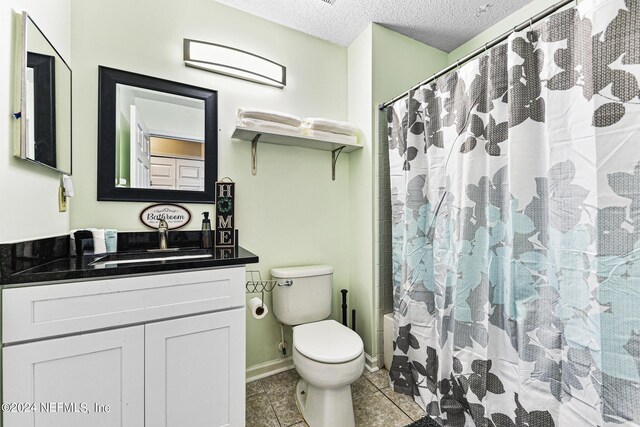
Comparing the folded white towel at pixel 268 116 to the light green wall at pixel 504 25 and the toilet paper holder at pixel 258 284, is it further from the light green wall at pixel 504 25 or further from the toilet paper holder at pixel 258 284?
the light green wall at pixel 504 25

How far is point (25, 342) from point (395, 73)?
8.04ft

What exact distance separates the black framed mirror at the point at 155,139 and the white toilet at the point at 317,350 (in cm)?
81

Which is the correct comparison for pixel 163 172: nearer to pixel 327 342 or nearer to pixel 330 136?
pixel 330 136

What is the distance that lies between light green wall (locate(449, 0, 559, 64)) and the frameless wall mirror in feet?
8.70

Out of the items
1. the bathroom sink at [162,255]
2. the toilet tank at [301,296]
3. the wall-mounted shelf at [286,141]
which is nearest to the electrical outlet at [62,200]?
the bathroom sink at [162,255]

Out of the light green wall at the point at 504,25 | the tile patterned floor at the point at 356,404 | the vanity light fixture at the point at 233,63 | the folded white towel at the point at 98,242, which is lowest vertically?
the tile patterned floor at the point at 356,404

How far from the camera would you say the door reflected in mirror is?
5.04 feet

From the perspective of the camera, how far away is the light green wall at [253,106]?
147 cm

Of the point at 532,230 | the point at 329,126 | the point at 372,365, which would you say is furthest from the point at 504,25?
the point at 372,365

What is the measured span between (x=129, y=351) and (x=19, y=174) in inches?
31.2

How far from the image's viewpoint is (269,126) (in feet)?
5.64

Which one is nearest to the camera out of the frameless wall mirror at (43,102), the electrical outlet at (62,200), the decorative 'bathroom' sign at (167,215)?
the frameless wall mirror at (43,102)

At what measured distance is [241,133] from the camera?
1725 mm

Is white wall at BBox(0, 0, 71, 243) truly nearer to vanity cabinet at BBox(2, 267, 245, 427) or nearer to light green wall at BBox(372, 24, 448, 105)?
vanity cabinet at BBox(2, 267, 245, 427)
